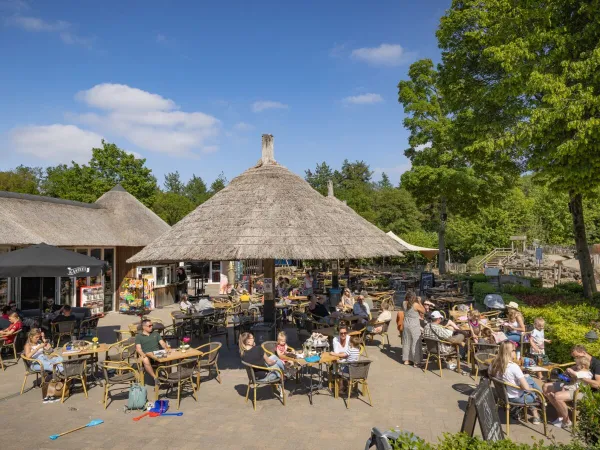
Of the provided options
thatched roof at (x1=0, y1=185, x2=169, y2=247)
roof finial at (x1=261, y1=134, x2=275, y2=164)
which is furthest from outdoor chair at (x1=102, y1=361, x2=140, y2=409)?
thatched roof at (x1=0, y1=185, x2=169, y2=247)

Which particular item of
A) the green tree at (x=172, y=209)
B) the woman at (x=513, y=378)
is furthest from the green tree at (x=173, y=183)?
the woman at (x=513, y=378)

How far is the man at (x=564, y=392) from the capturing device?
6.53 meters

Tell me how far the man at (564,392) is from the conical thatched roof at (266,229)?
474 cm

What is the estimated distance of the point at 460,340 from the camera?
940 cm

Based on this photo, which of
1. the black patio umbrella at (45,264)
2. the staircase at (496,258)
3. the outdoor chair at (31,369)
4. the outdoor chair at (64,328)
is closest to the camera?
the outdoor chair at (31,369)

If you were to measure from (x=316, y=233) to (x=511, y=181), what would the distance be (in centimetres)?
1968

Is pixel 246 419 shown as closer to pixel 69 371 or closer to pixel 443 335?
pixel 69 371

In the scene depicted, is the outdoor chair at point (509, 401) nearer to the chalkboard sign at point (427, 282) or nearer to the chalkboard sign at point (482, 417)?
the chalkboard sign at point (482, 417)

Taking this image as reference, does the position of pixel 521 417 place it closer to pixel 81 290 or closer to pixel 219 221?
pixel 219 221

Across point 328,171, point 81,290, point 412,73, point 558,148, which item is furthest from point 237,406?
point 328,171

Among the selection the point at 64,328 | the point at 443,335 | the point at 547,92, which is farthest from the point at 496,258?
the point at 64,328

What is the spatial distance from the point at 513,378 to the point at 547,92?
8.79 m

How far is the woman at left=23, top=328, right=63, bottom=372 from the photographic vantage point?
27.3ft

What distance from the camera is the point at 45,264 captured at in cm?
1037
